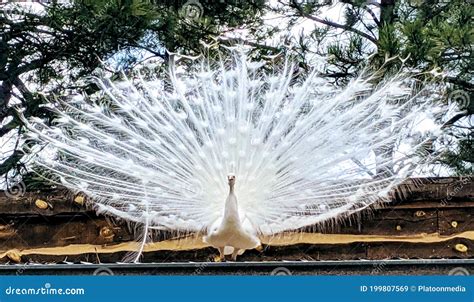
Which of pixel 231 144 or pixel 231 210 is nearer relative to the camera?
pixel 231 210

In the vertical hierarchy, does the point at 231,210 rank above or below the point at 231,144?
below

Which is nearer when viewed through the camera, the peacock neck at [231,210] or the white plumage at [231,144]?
the peacock neck at [231,210]

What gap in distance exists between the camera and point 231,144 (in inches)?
131

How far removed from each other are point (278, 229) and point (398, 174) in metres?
0.58

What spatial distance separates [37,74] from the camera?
13.4ft

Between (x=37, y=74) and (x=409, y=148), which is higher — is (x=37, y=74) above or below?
above

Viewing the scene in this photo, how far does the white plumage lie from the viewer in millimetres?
3236

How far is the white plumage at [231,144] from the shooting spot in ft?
10.6

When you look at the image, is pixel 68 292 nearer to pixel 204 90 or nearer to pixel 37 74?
pixel 204 90

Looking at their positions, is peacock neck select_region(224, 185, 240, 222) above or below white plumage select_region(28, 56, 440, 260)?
below

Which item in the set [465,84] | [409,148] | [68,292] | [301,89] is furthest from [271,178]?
[68,292]

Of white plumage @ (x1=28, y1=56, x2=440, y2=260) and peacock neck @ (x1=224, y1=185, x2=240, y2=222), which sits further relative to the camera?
white plumage @ (x1=28, y1=56, x2=440, y2=260)

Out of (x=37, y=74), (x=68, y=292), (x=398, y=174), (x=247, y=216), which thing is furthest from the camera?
(x=37, y=74)

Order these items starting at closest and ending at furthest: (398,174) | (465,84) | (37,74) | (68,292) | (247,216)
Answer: (68,292), (398,174), (247,216), (465,84), (37,74)
